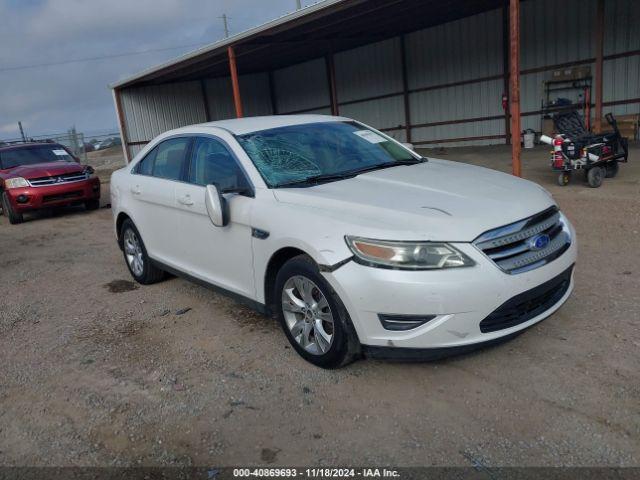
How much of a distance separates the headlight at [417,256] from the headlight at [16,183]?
9787 millimetres

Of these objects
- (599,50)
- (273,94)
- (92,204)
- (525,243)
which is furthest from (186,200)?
(273,94)

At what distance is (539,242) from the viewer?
3.24 meters

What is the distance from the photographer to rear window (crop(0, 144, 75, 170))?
37.5ft

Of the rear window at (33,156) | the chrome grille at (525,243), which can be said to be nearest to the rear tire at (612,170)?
the chrome grille at (525,243)

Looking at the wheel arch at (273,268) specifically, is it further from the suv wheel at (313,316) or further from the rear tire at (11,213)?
the rear tire at (11,213)

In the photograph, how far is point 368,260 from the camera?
301 centimetres

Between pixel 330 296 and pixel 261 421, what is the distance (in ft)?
2.62

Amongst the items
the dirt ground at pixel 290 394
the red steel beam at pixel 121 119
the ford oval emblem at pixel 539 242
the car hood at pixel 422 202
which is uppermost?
the red steel beam at pixel 121 119

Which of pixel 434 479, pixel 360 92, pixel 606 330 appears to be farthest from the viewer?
pixel 360 92

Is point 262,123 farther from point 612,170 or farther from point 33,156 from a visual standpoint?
point 33,156

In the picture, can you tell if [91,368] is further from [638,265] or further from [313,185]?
[638,265]

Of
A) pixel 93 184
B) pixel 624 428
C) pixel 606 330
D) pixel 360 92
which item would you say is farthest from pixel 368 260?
pixel 360 92

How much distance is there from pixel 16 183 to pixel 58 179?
76 centimetres

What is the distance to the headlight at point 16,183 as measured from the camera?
10.6 meters
